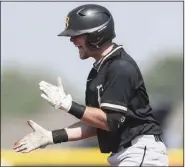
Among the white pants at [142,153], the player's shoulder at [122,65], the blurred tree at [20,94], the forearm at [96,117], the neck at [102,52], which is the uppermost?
the neck at [102,52]

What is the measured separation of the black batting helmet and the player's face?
0.04m

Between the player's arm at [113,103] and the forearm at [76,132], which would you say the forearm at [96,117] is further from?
the forearm at [76,132]

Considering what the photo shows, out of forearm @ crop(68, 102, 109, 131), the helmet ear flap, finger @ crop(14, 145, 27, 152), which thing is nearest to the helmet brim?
the helmet ear flap

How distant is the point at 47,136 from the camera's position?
240 inches

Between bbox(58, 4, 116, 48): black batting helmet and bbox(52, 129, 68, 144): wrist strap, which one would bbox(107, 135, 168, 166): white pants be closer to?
bbox(52, 129, 68, 144): wrist strap

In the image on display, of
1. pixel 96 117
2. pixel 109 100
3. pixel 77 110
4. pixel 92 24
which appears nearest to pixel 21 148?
pixel 77 110

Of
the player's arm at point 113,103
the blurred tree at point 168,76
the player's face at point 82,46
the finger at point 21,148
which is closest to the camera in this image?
the player's arm at point 113,103

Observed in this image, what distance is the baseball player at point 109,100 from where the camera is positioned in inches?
224

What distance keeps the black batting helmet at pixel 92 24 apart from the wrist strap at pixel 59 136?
30.8 inches

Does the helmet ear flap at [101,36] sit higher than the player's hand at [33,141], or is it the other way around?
the helmet ear flap at [101,36]

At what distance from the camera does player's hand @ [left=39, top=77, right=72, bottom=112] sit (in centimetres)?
571

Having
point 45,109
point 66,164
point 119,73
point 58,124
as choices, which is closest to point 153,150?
point 119,73

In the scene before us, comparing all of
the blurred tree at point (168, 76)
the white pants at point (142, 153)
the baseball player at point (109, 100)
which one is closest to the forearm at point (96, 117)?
the baseball player at point (109, 100)

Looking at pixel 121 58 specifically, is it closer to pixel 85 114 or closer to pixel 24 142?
pixel 85 114
